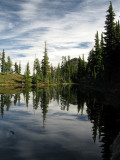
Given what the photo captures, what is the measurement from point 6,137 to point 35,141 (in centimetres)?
207

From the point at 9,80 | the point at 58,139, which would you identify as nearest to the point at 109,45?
the point at 58,139

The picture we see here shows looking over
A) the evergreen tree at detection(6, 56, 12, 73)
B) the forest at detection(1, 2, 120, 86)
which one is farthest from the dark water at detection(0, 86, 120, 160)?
the evergreen tree at detection(6, 56, 12, 73)

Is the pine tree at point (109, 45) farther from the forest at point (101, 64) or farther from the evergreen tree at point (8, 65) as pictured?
the evergreen tree at point (8, 65)

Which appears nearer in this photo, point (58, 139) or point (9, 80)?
point (58, 139)

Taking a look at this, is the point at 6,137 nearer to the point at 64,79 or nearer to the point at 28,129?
the point at 28,129

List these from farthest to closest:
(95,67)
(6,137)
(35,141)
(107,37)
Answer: (95,67) → (107,37) → (6,137) → (35,141)

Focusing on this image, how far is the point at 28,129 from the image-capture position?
11.3m

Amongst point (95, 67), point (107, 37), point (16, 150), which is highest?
point (107, 37)

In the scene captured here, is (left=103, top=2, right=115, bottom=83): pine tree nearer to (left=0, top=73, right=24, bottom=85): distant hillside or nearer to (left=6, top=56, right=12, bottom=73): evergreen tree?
(left=0, top=73, right=24, bottom=85): distant hillside

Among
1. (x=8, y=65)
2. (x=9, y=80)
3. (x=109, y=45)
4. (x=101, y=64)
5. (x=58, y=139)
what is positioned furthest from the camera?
(x=8, y=65)

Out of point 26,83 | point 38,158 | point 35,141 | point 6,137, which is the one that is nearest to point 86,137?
point 35,141

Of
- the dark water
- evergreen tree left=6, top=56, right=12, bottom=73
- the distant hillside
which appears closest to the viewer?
the dark water

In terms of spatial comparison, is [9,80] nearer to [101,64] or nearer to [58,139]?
[101,64]

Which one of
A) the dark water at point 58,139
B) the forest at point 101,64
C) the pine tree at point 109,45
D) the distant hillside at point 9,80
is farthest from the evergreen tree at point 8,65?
the dark water at point 58,139
